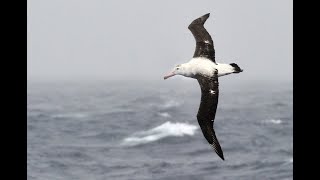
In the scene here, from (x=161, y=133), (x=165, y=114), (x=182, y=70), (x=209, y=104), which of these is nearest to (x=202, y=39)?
(x=182, y=70)

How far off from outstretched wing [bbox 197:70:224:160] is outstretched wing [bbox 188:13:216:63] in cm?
86

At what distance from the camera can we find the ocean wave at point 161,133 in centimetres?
13475

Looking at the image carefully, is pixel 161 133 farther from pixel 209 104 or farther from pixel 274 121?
pixel 209 104

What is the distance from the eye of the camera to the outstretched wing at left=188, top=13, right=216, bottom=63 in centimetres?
1610

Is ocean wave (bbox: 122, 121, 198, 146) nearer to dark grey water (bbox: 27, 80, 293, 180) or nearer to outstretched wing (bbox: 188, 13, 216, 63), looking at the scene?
dark grey water (bbox: 27, 80, 293, 180)

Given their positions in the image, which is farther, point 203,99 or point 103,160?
point 103,160

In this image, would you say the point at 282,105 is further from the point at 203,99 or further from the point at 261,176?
the point at 203,99

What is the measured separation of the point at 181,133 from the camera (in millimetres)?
137375

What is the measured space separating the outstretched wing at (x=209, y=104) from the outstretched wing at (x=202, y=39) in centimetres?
86

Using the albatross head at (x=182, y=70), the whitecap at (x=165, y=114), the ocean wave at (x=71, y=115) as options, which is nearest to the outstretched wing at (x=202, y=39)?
the albatross head at (x=182, y=70)
